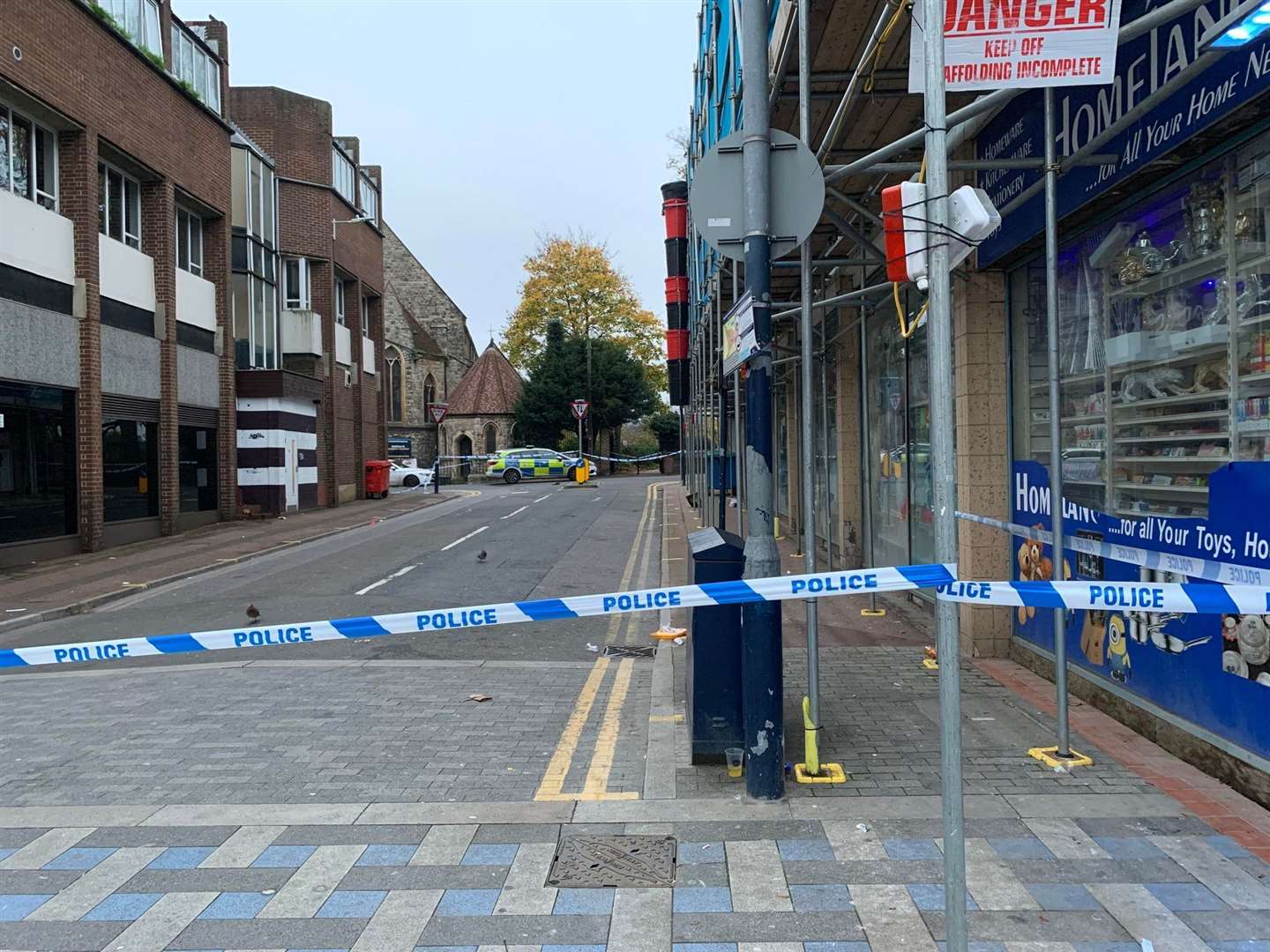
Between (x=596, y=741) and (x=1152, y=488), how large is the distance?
3.46m

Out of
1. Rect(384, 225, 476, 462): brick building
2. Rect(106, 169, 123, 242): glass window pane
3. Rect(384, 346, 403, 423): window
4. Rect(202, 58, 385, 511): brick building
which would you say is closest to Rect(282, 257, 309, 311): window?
Rect(202, 58, 385, 511): brick building

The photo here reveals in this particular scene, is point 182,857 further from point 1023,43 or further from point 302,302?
point 302,302

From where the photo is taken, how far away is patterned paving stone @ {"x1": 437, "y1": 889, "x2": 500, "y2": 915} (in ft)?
11.8

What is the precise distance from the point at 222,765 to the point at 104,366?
47.4ft

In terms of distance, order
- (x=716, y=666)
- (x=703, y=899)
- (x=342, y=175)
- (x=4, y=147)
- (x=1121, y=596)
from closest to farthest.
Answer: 1. (x=1121, y=596)
2. (x=703, y=899)
3. (x=716, y=666)
4. (x=4, y=147)
5. (x=342, y=175)

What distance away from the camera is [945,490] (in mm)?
2867

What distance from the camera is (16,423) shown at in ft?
49.9

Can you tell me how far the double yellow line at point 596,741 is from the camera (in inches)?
191

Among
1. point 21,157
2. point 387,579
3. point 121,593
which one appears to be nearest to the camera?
point 121,593

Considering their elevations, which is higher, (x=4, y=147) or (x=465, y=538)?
(x=4, y=147)

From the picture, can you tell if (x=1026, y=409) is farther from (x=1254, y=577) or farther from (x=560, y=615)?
(x=560, y=615)

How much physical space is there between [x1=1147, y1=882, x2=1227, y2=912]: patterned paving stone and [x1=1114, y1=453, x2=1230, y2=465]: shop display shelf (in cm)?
204

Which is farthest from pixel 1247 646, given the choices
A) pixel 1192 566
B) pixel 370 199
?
pixel 370 199

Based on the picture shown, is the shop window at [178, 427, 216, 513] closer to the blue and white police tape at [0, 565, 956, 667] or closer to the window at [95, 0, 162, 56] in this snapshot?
the window at [95, 0, 162, 56]
